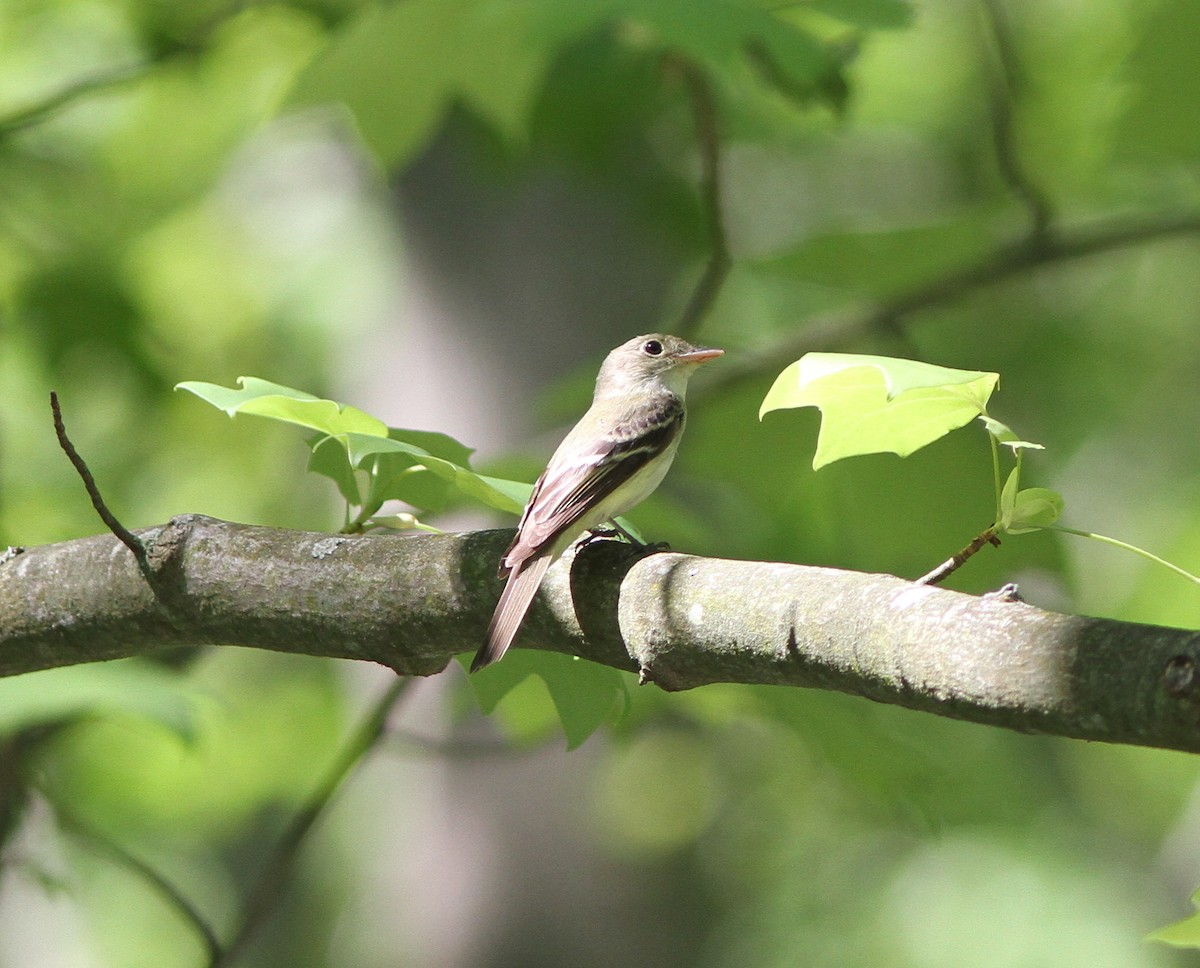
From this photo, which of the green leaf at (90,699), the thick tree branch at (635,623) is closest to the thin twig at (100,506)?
the thick tree branch at (635,623)

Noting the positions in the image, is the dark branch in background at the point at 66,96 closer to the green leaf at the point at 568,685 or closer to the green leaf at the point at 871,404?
the green leaf at the point at 568,685

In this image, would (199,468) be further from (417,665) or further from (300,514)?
(417,665)

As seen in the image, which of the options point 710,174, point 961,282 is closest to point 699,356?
point 710,174

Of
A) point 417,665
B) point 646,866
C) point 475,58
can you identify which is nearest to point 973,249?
point 475,58

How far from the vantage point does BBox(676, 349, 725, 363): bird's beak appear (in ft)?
12.4

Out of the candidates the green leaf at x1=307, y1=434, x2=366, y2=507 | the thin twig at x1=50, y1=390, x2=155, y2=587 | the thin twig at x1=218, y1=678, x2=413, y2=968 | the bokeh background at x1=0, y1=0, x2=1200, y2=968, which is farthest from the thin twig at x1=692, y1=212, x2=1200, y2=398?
the thin twig at x1=50, y1=390, x2=155, y2=587

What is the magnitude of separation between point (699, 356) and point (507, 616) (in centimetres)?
199

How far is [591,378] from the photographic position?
12.7 feet

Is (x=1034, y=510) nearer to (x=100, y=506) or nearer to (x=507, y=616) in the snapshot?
(x=507, y=616)

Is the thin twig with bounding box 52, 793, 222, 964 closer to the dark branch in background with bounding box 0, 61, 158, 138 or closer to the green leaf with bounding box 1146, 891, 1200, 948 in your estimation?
the green leaf with bounding box 1146, 891, 1200, 948

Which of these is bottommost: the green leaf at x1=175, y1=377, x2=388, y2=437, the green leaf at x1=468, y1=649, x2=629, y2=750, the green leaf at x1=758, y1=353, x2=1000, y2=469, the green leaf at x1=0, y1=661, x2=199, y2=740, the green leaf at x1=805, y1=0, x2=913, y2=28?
the green leaf at x1=0, y1=661, x2=199, y2=740

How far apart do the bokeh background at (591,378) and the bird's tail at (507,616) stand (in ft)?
3.70

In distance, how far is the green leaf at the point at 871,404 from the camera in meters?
1.62

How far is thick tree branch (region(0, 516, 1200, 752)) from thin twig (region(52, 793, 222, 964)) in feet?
2.35
